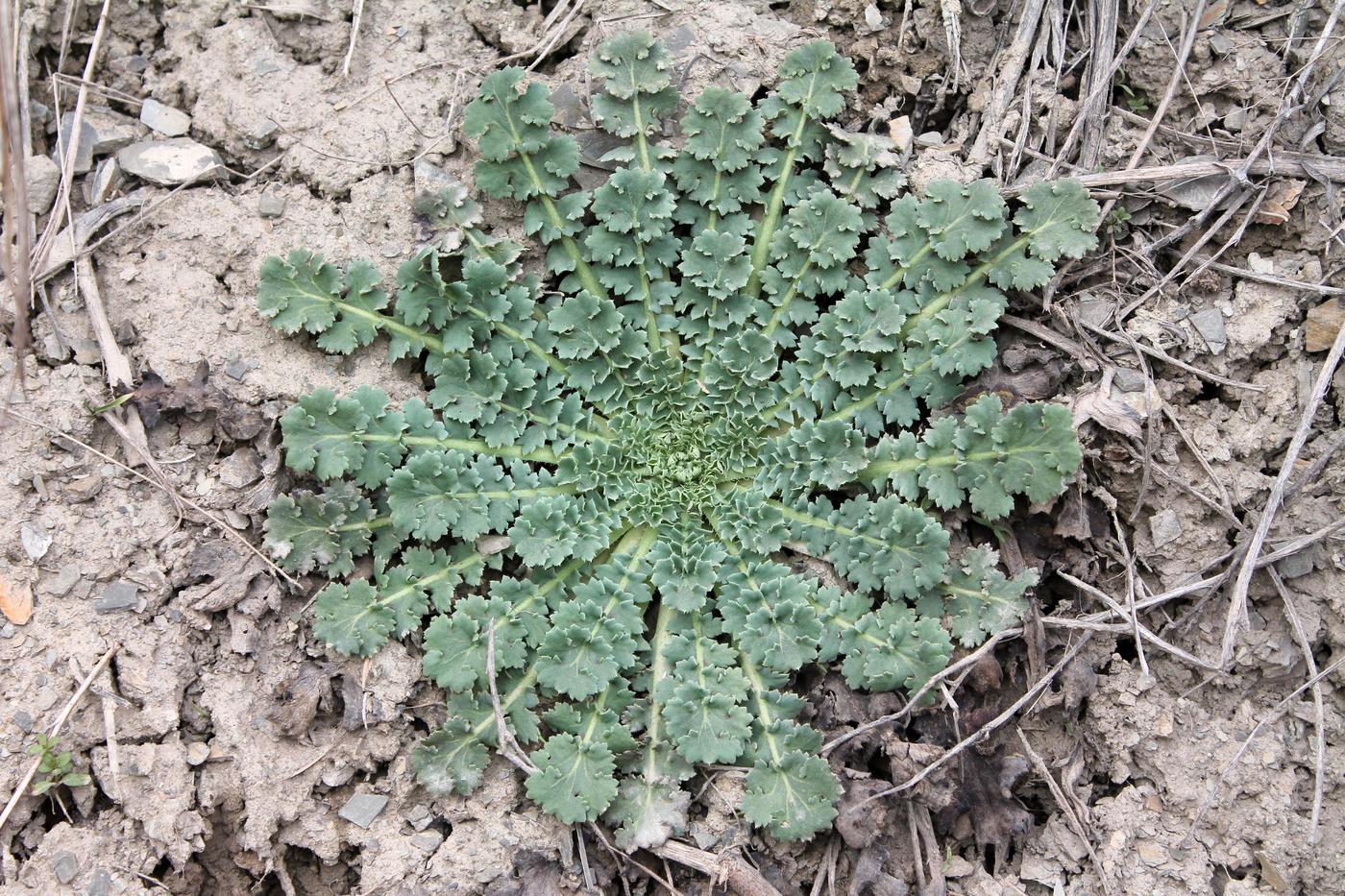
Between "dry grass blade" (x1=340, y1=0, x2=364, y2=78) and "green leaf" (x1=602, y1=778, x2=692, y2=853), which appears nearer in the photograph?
"green leaf" (x1=602, y1=778, x2=692, y2=853)

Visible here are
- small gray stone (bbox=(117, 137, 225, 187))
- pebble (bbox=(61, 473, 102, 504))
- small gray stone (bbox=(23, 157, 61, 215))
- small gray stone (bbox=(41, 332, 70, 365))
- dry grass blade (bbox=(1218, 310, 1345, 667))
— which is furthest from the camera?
small gray stone (bbox=(117, 137, 225, 187))

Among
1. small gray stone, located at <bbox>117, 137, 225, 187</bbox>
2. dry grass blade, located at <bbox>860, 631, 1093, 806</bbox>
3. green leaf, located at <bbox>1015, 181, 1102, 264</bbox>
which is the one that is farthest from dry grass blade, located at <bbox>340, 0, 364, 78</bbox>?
dry grass blade, located at <bbox>860, 631, 1093, 806</bbox>

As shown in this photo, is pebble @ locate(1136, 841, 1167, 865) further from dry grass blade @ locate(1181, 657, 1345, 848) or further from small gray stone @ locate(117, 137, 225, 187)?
small gray stone @ locate(117, 137, 225, 187)

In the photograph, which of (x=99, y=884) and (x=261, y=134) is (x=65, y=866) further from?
(x=261, y=134)

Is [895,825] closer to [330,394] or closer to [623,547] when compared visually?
[623,547]

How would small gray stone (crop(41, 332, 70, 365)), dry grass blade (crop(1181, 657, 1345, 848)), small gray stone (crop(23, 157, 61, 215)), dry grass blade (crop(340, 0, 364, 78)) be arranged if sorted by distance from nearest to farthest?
dry grass blade (crop(1181, 657, 1345, 848))
small gray stone (crop(41, 332, 70, 365))
small gray stone (crop(23, 157, 61, 215))
dry grass blade (crop(340, 0, 364, 78))

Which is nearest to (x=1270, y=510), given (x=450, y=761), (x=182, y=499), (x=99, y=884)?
(x=450, y=761)
